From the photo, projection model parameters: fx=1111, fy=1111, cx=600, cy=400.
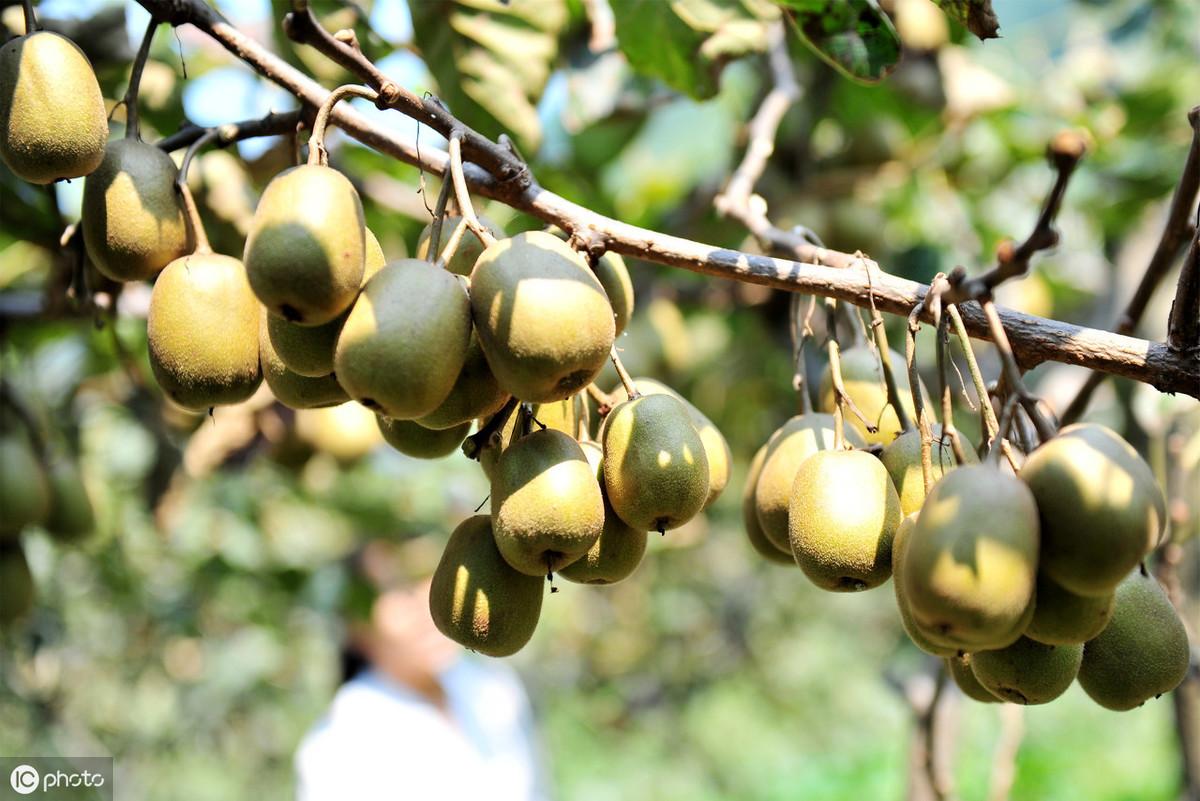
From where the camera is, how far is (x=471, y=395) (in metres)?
1.09

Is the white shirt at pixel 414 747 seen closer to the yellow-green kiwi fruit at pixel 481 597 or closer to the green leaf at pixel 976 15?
the yellow-green kiwi fruit at pixel 481 597

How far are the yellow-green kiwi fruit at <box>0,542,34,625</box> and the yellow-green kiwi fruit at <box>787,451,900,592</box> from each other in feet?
5.34

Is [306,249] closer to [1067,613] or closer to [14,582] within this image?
[1067,613]

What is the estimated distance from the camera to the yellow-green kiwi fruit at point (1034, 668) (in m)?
1.02

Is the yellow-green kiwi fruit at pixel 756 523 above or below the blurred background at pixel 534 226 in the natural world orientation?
above

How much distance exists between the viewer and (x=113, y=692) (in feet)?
19.9

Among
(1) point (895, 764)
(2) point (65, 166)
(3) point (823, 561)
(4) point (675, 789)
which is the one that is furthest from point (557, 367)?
(4) point (675, 789)

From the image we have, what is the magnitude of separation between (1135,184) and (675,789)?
21.3 feet

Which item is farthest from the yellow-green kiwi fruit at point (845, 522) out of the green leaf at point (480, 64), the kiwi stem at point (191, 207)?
the green leaf at point (480, 64)

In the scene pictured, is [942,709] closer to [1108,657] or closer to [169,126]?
[1108,657]

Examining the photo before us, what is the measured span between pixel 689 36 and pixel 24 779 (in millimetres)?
2337

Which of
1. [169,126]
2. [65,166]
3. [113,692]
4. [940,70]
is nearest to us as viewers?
[65,166]

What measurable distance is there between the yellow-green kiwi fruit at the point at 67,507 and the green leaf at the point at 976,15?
1.86 m

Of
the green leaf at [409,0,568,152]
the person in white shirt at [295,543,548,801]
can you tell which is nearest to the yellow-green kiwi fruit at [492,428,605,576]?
the green leaf at [409,0,568,152]
